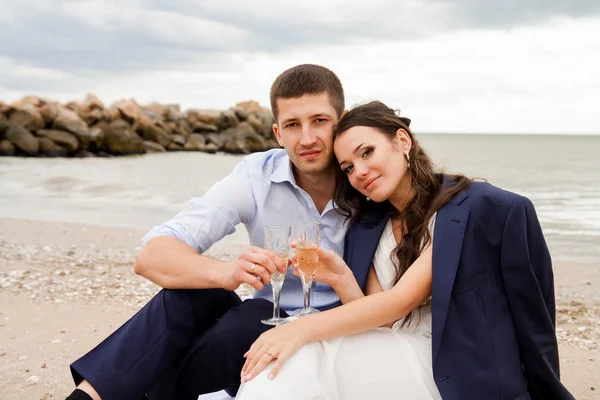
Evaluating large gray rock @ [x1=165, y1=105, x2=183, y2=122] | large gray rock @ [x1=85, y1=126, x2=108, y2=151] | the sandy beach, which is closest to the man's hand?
the sandy beach

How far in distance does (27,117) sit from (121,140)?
179 inches

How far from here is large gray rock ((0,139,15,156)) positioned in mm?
30594

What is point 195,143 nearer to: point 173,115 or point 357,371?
point 173,115

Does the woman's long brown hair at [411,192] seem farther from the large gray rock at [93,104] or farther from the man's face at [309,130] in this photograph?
the large gray rock at [93,104]

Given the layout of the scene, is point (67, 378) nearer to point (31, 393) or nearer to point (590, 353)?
point (31, 393)

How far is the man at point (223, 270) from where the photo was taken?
3367 millimetres

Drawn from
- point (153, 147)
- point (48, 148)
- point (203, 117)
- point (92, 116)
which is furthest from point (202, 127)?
point (48, 148)

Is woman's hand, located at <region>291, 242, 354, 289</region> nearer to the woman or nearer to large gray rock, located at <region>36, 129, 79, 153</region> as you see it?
the woman

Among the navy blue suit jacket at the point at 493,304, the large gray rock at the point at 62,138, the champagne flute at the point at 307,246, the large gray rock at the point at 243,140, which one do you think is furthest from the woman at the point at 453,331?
the large gray rock at the point at 243,140

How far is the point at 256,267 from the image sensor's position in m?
3.33

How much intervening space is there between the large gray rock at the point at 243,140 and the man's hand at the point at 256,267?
37.0m

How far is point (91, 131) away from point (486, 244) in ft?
107

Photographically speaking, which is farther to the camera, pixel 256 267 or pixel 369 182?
pixel 369 182

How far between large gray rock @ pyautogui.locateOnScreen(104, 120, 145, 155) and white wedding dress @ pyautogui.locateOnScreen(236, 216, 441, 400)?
32521mm
